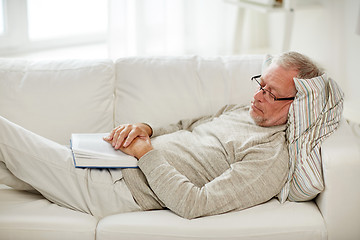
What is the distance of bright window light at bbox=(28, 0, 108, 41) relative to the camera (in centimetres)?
381

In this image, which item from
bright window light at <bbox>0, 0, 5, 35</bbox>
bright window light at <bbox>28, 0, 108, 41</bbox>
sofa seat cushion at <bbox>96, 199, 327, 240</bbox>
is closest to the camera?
sofa seat cushion at <bbox>96, 199, 327, 240</bbox>

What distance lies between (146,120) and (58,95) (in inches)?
15.9

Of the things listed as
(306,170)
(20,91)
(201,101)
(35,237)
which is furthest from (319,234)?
(20,91)

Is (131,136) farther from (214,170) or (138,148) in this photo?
(214,170)

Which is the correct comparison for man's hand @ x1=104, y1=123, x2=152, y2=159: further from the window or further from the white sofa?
the window

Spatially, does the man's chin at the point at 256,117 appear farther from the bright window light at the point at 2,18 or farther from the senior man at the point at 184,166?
the bright window light at the point at 2,18

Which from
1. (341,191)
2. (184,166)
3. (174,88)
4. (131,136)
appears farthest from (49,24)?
(341,191)

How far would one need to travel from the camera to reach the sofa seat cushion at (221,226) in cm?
167

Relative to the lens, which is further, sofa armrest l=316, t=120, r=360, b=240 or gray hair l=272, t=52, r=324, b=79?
gray hair l=272, t=52, r=324, b=79

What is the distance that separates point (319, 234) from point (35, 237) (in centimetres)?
98

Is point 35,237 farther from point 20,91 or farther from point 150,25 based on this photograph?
point 150,25

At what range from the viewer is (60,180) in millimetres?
1815

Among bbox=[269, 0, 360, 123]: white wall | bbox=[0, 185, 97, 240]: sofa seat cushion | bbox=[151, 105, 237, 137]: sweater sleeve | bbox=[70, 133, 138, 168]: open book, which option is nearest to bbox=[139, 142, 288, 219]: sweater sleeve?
bbox=[70, 133, 138, 168]: open book

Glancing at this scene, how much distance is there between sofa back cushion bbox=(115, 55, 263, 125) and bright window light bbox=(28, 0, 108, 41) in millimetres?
1760
